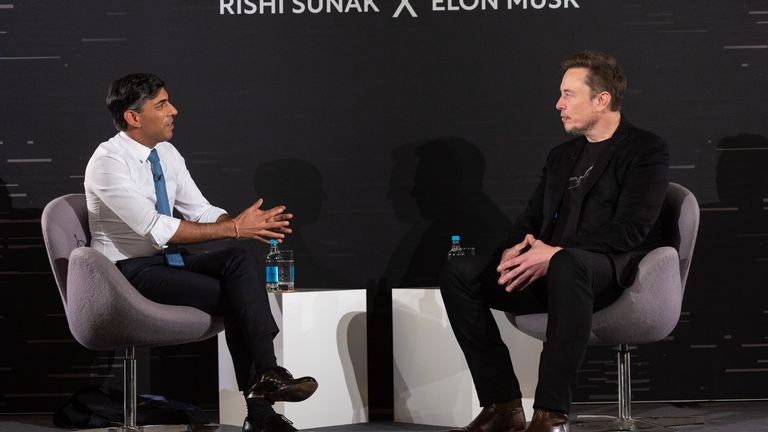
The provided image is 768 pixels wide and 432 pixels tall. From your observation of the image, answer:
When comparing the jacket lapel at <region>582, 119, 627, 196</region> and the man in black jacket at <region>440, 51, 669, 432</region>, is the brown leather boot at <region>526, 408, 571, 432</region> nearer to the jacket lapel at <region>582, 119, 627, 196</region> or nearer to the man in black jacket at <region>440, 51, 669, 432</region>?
the man in black jacket at <region>440, 51, 669, 432</region>

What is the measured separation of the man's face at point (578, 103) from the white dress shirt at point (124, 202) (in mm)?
1439

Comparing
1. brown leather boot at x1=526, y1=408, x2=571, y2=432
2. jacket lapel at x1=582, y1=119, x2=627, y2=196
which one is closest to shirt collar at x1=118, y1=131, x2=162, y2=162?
jacket lapel at x1=582, y1=119, x2=627, y2=196

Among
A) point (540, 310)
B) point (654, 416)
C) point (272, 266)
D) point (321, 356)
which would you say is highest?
point (272, 266)

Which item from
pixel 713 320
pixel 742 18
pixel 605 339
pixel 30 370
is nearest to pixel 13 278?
pixel 30 370

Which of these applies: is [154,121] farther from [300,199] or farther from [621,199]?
[621,199]

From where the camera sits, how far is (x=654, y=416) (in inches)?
147

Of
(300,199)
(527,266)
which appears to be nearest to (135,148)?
(300,199)

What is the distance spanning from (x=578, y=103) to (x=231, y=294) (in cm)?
137

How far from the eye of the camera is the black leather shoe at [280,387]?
3029mm

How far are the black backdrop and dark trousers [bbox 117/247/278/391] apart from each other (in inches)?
33.4

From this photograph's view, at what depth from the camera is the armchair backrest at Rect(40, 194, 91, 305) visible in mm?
3273

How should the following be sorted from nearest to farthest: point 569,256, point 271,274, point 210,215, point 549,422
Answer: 1. point 549,422
2. point 569,256
3. point 210,215
4. point 271,274

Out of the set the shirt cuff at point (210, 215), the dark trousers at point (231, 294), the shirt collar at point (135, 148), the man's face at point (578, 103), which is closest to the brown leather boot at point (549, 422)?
the dark trousers at point (231, 294)

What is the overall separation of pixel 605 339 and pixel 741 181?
145 centimetres
